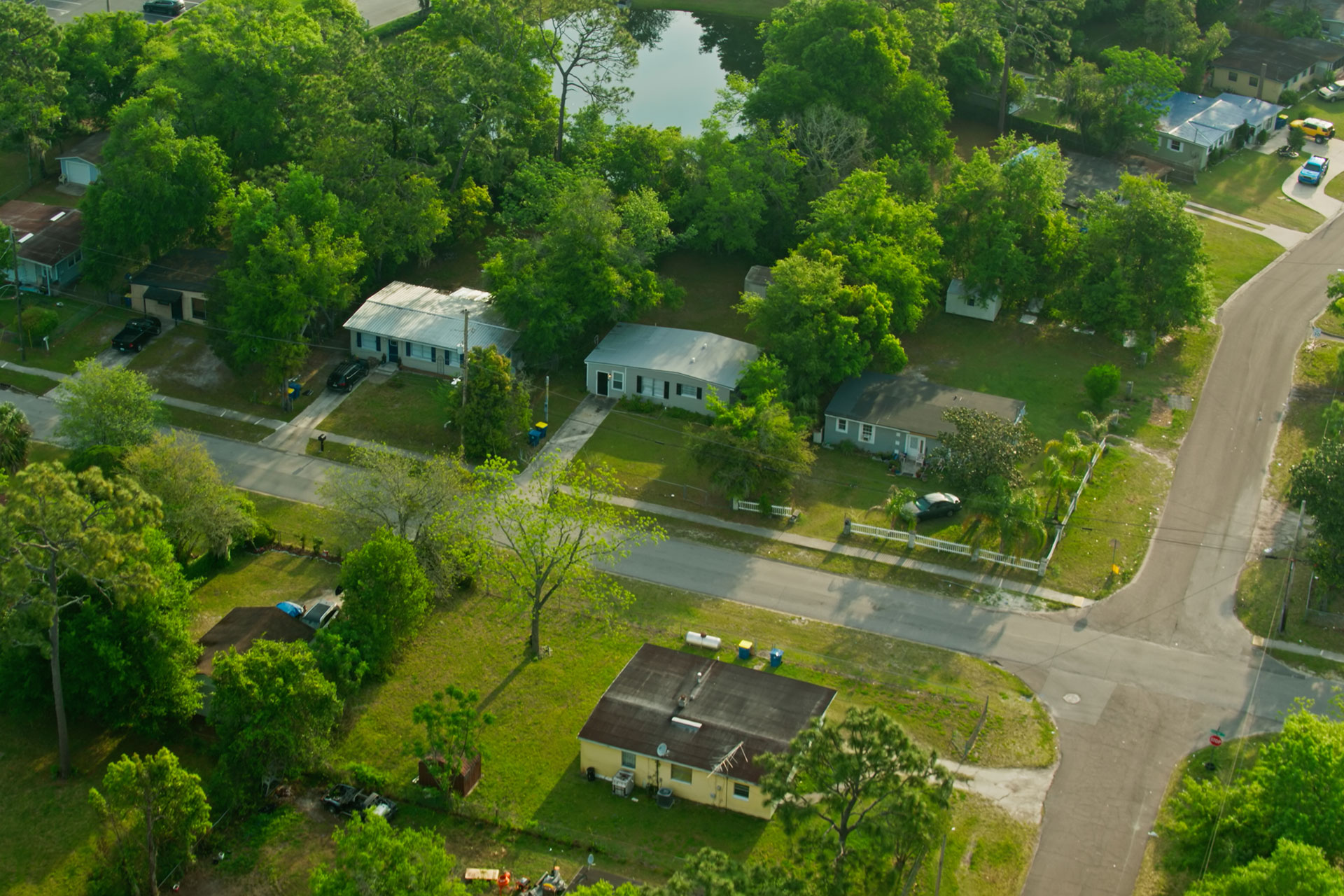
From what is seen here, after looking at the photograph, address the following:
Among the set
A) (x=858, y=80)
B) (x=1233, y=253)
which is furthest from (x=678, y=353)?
(x=1233, y=253)

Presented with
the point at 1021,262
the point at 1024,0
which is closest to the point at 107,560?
the point at 1021,262

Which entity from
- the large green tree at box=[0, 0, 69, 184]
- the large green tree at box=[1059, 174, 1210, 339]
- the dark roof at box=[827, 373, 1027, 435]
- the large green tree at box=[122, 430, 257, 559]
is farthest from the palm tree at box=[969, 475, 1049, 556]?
the large green tree at box=[0, 0, 69, 184]

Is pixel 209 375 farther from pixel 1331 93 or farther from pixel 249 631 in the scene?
pixel 1331 93

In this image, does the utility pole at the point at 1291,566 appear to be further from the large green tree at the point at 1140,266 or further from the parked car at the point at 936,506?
the large green tree at the point at 1140,266

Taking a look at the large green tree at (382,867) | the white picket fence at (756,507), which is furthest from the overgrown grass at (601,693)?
the large green tree at (382,867)

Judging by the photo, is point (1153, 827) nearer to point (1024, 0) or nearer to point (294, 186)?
point (294, 186)
